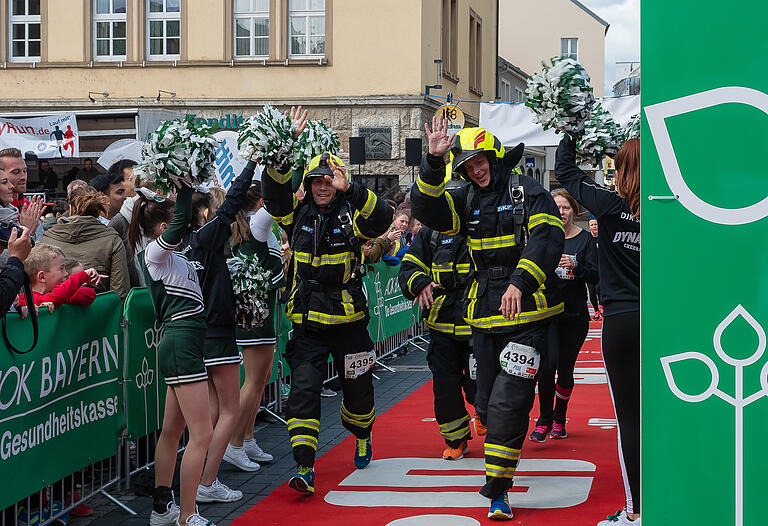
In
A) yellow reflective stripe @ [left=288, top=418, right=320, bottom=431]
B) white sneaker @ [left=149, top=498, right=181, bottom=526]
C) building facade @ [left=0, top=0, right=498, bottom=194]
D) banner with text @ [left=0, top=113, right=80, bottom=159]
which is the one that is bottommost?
white sneaker @ [left=149, top=498, right=181, bottom=526]

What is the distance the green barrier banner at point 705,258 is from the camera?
301cm

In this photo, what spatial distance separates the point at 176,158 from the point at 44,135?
11504 mm

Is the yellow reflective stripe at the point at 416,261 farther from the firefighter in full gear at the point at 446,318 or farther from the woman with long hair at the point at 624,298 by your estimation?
the woman with long hair at the point at 624,298

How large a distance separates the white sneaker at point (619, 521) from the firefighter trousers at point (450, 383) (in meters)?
1.84

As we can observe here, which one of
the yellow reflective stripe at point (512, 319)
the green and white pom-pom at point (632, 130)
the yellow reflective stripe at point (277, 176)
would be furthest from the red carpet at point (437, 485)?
the green and white pom-pom at point (632, 130)

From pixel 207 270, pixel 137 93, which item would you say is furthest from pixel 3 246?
pixel 137 93

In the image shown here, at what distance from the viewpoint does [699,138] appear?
3051 mm

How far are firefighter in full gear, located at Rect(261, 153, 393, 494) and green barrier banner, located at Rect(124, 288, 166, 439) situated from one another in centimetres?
90

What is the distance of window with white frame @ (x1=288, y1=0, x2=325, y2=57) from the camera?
25016mm

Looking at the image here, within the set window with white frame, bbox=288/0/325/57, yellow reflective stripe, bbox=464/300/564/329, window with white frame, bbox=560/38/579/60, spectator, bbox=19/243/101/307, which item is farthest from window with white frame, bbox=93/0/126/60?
window with white frame, bbox=560/38/579/60

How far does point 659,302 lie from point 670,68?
710 mm

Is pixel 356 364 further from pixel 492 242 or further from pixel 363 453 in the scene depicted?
pixel 492 242

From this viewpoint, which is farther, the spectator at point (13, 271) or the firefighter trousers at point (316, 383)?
the firefighter trousers at point (316, 383)

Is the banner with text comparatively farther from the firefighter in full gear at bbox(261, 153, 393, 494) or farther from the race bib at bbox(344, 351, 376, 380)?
the race bib at bbox(344, 351, 376, 380)
